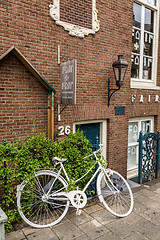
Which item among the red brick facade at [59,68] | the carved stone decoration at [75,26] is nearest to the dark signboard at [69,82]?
the red brick facade at [59,68]

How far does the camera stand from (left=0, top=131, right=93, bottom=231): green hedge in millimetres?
3312

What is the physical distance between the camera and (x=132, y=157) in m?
7.11

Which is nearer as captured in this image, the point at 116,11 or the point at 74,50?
the point at 74,50

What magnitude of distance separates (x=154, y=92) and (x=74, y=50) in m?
3.72

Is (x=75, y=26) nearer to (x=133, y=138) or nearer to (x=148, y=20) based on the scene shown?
(x=148, y=20)

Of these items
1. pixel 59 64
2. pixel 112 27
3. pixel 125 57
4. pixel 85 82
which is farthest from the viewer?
pixel 125 57

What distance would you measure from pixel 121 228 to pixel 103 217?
46 centimetres

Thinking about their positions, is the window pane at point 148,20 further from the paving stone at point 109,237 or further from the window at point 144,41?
the paving stone at point 109,237

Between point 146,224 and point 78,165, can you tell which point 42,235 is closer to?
point 78,165

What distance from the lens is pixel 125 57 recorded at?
6.05 m

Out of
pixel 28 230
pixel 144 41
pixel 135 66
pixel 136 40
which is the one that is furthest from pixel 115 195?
pixel 144 41

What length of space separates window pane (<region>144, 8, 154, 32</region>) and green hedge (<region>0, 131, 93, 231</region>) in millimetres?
5209

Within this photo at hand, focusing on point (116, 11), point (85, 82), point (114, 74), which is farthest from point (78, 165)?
point (116, 11)

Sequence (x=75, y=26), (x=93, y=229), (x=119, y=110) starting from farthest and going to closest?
1. (x=119, y=110)
2. (x=75, y=26)
3. (x=93, y=229)
